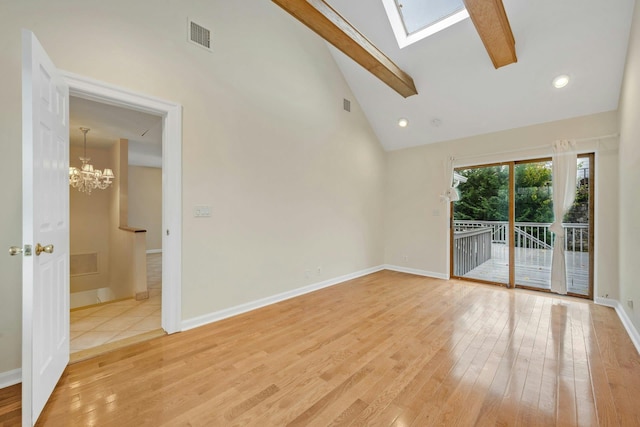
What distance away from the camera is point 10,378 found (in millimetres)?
1789

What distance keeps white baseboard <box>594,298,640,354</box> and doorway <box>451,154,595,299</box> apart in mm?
199

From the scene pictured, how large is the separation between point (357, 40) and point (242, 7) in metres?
1.36

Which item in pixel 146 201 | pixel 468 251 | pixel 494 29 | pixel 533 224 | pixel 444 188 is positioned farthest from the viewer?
pixel 146 201

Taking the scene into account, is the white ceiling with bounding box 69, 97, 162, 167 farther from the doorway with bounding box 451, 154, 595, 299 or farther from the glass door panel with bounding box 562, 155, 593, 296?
the glass door panel with bounding box 562, 155, 593, 296

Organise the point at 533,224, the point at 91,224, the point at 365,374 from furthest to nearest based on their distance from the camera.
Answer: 1. the point at 91,224
2. the point at 533,224
3. the point at 365,374

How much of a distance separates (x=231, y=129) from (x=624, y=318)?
4740 millimetres

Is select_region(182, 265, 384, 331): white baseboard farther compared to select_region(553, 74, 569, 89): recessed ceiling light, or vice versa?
select_region(553, 74, 569, 89): recessed ceiling light

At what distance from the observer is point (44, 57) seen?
5.10ft


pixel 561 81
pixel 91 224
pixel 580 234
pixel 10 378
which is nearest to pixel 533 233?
pixel 580 234

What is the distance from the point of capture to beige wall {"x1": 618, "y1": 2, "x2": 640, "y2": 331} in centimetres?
242

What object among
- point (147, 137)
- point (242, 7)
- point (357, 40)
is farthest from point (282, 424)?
point (147, 137)

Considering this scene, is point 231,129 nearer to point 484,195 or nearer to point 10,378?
point 10,378

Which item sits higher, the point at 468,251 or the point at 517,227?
the point at 517,227

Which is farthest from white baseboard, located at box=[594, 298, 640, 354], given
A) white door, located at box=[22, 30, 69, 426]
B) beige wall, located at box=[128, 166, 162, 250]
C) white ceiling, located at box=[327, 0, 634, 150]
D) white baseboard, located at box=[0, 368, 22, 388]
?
beige wall, located at box=[128, 166, 162, 250]
